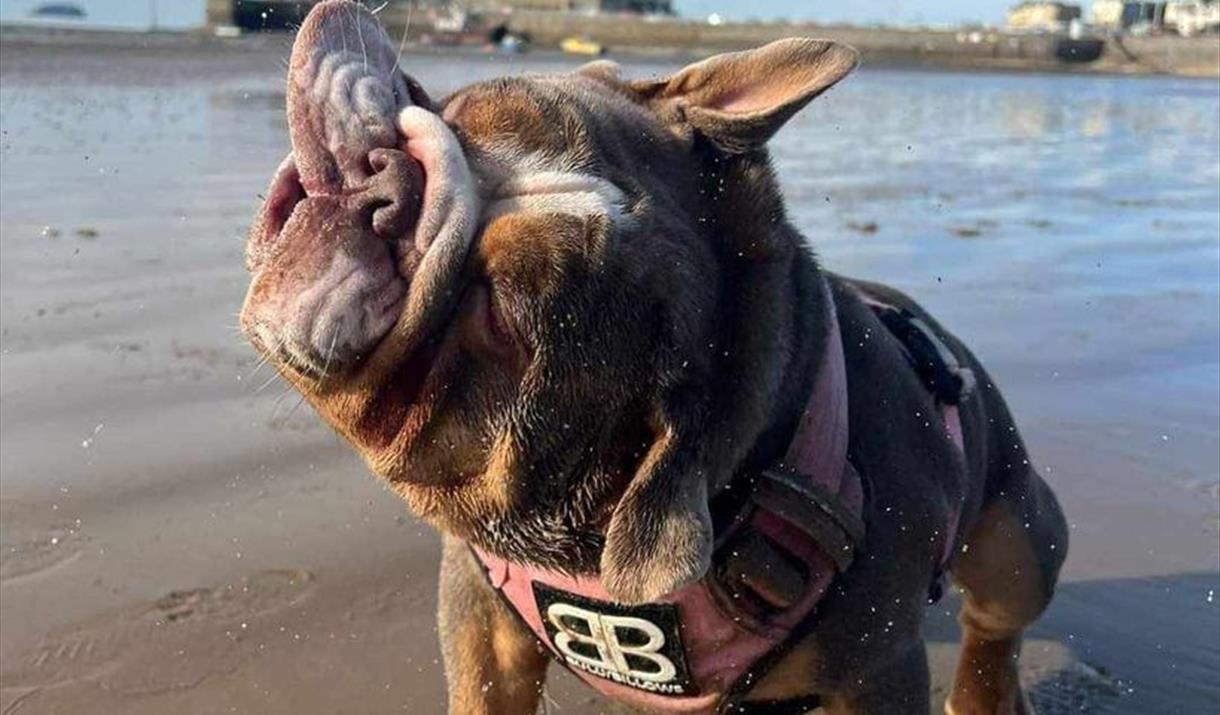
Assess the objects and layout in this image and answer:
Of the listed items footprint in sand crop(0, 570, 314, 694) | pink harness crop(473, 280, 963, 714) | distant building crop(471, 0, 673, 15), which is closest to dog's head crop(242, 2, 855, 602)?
pink harness crop(473, 280, 963, 714)

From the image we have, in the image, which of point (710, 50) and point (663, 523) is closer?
point (663, 523)

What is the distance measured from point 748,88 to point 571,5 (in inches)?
2853

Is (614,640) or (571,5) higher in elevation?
(614,640)

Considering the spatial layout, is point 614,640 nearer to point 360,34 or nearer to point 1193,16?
point 360,34

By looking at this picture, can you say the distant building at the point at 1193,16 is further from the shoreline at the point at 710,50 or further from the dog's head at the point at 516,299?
the dog's head at the point at 516,299

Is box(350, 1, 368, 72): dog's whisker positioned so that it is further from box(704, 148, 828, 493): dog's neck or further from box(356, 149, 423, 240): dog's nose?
box(704, 148, 828, 493): dog's neck

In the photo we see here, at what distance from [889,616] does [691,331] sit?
75 cm

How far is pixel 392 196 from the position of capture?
6.03 feet

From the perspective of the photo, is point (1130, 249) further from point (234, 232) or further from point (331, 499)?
point (331, 499)

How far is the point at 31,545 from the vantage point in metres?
3.85

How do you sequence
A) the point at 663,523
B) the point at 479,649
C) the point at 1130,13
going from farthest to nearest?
the point at 1130,13 → the point at 479,649 → the point at 663,523

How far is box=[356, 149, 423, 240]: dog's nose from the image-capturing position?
1838mm

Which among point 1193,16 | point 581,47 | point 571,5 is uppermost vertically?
point 1193,16

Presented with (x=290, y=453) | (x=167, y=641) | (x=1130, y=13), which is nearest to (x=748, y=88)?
(x=167, y=641)
